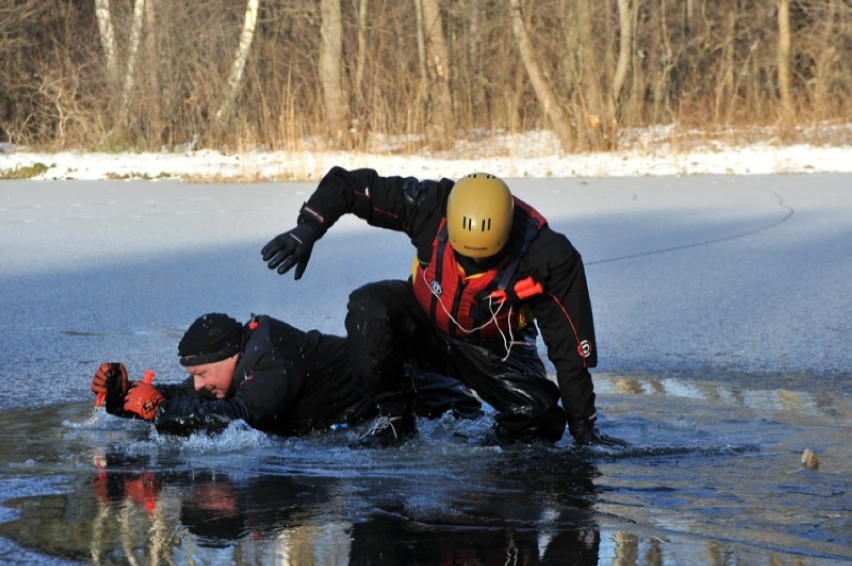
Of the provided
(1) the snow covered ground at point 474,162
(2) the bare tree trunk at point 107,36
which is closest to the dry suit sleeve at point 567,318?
(1) the snow covered ground at point 474,162

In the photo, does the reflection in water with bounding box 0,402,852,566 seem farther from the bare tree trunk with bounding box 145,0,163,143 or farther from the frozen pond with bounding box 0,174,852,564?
the bare tree trunk with bounding box 145,0,163,143

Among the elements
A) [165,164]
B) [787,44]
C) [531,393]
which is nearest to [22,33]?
[165,164]

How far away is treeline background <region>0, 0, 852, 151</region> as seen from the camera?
20828mm

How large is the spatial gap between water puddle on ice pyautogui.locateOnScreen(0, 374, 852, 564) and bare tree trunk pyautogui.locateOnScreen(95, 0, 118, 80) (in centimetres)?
1757

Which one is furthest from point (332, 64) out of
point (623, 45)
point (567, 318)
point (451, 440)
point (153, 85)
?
point (567, 318)

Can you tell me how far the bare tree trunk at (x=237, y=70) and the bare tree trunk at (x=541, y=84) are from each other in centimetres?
495

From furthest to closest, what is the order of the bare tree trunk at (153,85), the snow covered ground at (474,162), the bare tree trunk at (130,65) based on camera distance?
the bare tree trunk at (130,65) → the bare tree trunk at (153,85) → the snow covered ground at (474,162)

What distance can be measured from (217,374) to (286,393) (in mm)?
248

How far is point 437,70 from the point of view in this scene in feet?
72.9

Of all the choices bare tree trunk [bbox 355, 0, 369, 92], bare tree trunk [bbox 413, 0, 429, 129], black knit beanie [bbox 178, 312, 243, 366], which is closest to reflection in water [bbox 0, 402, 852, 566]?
black knit beanie [bbox 178, 312, 243, 366]

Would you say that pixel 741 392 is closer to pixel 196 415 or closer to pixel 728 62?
pixel 196 415

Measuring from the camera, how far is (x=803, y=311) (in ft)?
22.1

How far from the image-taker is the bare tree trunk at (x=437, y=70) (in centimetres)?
2136

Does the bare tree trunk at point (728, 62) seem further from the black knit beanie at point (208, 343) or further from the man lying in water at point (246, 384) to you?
the black knit beanie at point (208, 343)
